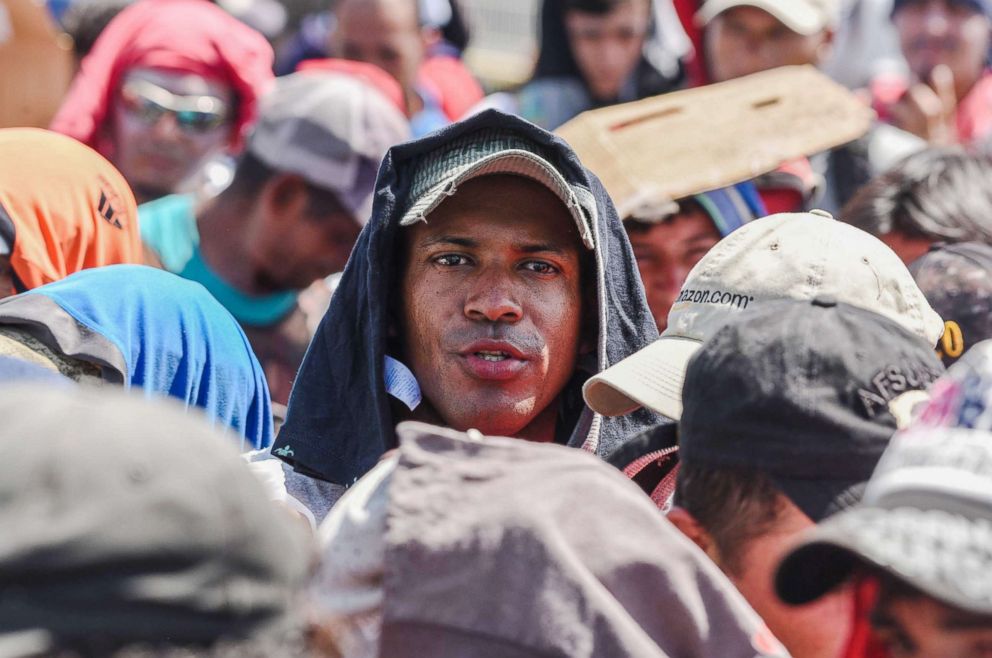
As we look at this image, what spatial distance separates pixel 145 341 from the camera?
2.77m

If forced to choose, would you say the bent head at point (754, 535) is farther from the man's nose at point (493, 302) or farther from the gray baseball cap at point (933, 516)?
the man's nose at point (493, 302)

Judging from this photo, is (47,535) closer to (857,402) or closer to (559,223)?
(857,402)

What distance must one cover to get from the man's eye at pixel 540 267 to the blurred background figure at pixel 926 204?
3.10ft

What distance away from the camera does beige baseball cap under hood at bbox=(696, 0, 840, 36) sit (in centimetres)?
501

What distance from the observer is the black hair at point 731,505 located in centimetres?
187

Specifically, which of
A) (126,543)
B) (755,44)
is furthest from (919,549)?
(755,44)

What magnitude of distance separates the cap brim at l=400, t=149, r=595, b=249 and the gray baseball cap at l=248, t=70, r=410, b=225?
1.67 m

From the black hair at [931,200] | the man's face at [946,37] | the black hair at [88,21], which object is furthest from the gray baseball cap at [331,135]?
the man's face at [946,37]

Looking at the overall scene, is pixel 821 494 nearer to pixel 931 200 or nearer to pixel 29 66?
pixel 931 200

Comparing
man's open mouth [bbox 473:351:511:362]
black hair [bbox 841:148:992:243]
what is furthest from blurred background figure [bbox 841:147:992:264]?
man's open mouth [bbox 473:351:511:362]

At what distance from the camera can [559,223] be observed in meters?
2.89

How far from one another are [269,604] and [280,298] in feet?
10.2

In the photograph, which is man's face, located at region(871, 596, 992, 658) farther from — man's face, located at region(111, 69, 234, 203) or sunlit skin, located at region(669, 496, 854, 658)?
man's face, located at region(111, 69, 234, 203)

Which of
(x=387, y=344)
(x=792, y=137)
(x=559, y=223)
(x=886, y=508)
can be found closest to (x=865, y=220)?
(x=792, y=137)
